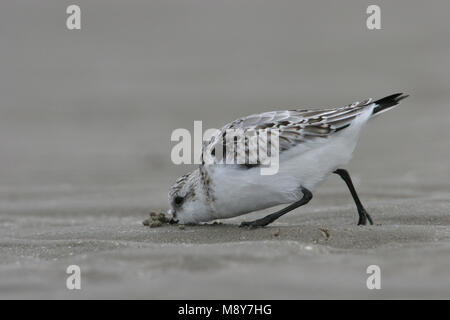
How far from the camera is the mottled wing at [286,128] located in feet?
20.5

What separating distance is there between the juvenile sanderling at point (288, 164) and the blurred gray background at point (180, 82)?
2.57 meters

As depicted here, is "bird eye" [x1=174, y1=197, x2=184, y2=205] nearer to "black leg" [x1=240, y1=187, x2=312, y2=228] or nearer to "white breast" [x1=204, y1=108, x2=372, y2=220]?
"white breast" [x1=204, y1=108, x2=372, y2=220]

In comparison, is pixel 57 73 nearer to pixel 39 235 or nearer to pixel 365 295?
pixel 39 235

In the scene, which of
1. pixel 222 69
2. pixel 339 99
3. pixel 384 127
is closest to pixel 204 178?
pixel 384 127

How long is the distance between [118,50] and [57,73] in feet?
4.50

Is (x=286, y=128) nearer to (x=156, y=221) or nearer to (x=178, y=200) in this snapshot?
(x=178, y=200)

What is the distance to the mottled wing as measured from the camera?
6.26 metres

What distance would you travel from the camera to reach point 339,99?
14141 mm

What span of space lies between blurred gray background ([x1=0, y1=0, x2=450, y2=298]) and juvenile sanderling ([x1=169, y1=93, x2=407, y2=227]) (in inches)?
101

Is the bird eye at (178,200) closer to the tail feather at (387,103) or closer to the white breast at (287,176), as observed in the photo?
the white breast at (287,176)

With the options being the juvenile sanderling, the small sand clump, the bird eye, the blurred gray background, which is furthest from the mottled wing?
the blurred gray background

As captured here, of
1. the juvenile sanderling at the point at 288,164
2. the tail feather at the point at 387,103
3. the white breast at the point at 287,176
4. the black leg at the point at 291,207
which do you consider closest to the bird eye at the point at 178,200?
the juvenile sanderling at the point at 288,164

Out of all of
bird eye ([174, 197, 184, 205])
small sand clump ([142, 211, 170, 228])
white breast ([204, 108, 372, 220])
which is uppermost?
white breast ([204, 108, 372, 220])

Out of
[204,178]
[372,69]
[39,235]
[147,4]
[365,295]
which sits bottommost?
[365,295]
